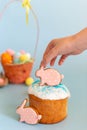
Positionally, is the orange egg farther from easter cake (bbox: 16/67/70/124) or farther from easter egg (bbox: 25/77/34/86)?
easter cake (bbox: 16/67/70/124)

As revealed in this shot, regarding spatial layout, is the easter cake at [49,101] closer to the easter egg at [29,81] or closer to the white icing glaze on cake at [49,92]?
the white icing glaze on cake at [49,92]

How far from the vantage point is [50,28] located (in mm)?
1427

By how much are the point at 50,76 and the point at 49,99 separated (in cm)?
7

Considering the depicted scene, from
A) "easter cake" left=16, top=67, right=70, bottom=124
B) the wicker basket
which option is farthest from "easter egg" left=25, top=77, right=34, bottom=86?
"easter cake" left=16, top=67, right=70, bottom=124

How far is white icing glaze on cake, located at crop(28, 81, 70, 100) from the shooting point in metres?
0.77

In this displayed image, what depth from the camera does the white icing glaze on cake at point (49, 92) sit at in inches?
30.1

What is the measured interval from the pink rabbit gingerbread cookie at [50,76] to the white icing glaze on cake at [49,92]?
12mm

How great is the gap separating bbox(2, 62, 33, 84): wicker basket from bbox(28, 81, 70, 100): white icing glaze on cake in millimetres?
306

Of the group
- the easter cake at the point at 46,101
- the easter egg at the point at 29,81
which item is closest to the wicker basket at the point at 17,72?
the easter egg at the point at 29,81

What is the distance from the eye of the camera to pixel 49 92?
0.77 m

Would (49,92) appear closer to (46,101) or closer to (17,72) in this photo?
(46,101)

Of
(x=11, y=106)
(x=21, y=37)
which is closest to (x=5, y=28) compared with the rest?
(x=21, y=37)

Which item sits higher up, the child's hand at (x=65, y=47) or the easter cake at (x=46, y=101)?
the child's hand at (x=65, y=47)

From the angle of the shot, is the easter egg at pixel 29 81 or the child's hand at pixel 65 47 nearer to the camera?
the child's hand at pixel 65 47
